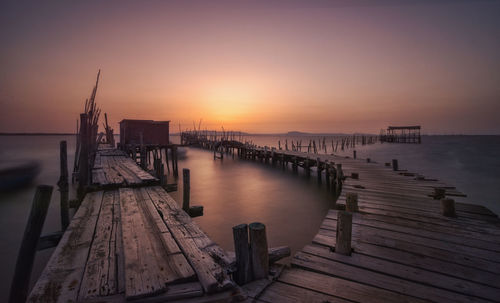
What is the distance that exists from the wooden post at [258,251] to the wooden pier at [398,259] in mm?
219

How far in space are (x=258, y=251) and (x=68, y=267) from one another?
2.24 metres

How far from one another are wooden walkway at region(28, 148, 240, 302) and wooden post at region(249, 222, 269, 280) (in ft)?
1.38

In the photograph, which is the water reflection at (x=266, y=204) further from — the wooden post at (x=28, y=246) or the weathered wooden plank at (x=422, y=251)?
the wooden post at (x=28, y=246)

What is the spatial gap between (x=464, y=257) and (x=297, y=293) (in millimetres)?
3110

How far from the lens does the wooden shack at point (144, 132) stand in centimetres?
2294

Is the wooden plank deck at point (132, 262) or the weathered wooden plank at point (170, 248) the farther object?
the weathered wooden plank at point (170, 248)

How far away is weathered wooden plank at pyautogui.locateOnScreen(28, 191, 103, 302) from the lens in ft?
6.36

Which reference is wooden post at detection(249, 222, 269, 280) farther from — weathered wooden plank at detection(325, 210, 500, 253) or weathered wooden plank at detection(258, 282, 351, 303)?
weathered wooden plank at detection(325, 210, 500, 253)

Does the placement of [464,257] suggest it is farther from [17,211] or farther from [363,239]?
[17,211]

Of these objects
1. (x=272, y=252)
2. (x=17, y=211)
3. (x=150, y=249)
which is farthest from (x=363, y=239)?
(x=17, y=211)

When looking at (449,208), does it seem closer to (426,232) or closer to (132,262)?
(426,232)

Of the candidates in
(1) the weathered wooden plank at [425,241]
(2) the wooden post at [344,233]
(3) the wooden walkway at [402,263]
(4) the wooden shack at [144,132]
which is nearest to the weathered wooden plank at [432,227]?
(3) the wooden walkway at [402,263]

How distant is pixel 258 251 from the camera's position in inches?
117

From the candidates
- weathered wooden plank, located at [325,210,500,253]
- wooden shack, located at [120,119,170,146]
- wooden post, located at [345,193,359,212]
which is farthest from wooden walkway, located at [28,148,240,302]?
wooden shack, located at [120,119,170,146]
